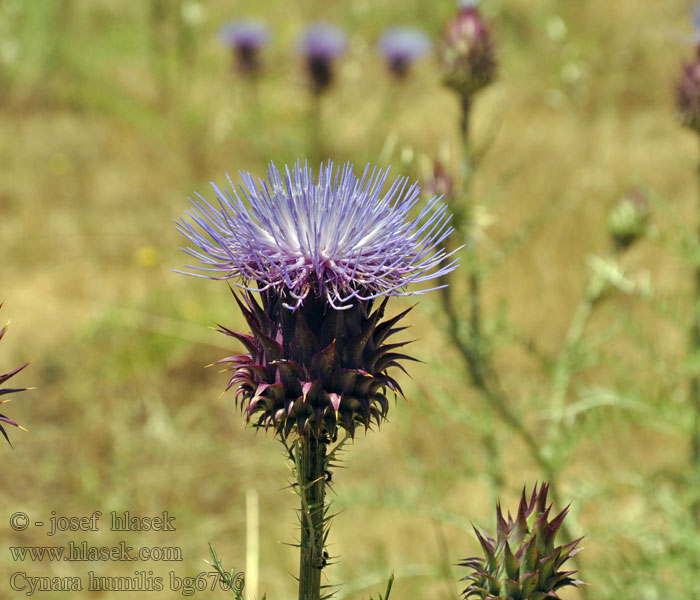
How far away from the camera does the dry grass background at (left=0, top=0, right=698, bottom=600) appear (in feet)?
12.4

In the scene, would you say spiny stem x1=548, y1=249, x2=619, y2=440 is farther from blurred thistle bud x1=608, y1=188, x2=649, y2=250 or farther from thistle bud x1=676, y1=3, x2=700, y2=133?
thistle bud x1=676, y1=3, x2=700, y2=133

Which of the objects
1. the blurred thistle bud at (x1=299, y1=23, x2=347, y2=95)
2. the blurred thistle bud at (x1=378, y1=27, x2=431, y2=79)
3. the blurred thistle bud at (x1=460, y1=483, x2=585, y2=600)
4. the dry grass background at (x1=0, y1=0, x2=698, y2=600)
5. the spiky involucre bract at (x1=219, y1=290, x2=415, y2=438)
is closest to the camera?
the blurred thistle bud at (x1=460, y1=483, x2=585, y2=600)

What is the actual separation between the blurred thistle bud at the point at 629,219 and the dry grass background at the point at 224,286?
0.25 m

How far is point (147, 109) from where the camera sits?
24.6 feet

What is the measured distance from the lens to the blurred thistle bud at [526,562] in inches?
51.5

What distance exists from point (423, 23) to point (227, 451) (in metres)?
6.09

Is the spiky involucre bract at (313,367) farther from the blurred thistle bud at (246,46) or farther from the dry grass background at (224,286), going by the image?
the blurred thistle bud at (246,46)

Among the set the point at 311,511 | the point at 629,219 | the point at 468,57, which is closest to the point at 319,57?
the point at 468,57

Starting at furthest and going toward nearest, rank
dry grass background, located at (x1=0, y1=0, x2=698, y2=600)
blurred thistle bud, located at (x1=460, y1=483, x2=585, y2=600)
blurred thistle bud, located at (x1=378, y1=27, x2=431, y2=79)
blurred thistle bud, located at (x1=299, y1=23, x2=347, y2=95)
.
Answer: blurred thistle bud, located at (x1=378, y1=27, x2=431, y2=79) < blurred thistle bud, located at (x1=299, y1=23, x2=347, y2=95) < dry grass background, located at (x1=0, y1=0, x2=698, y2=600) < blurred thistle bud, located at (x1=460, y1=483, x2=585, y2=600)

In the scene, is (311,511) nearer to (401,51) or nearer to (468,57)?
(468,57)

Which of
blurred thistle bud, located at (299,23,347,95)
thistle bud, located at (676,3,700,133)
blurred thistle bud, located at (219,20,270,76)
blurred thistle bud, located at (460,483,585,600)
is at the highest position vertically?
blurred thistle bud, located at (219,20,270,76)

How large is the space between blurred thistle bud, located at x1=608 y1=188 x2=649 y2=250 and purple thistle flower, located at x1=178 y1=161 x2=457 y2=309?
1.83m

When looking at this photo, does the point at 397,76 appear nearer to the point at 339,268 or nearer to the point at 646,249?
the point at 646,249

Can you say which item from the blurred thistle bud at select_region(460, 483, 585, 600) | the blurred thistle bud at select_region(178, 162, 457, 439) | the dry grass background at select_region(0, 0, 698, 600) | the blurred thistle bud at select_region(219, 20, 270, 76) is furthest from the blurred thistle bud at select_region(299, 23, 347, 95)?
the blurred thistle bud at select_region(460, 483, 585, 600)
